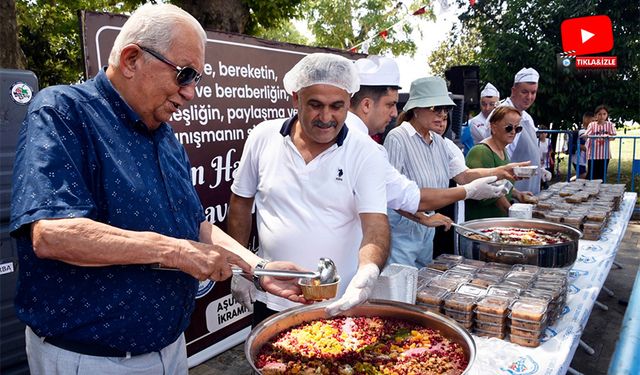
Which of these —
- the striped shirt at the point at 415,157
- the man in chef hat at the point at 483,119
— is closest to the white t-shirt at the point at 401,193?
the striped shirt at the point at 415,157

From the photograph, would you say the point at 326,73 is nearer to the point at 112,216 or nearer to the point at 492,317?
the point at 112,216

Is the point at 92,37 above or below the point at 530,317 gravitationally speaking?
above

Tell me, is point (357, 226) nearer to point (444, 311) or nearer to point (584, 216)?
point (444, 311)

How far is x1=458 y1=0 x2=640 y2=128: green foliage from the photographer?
33.9 feet

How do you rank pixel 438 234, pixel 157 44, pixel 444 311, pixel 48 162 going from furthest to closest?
1. pixel 438 234
2. pixel 444 311
3. pixel 157 44
4. pixel 48 162

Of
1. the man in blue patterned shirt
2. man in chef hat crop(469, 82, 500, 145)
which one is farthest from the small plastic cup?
man in chef hat crop(469, 82, 500, 145)

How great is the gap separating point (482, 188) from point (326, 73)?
141 centimetres

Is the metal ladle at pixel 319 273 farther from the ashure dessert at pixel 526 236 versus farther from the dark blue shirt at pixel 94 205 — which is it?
the ashure dessert at pixel 526 236

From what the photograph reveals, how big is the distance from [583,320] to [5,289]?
2.59 meters

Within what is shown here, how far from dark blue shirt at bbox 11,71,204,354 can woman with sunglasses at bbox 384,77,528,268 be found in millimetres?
1545

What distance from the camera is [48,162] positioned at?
1.10 meters

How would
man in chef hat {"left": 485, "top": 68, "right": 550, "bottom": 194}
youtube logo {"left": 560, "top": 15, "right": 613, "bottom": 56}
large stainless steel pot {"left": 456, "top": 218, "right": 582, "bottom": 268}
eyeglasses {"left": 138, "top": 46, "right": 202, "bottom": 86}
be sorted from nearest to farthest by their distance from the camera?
1. eyeglasses {"left": 138, "top": 46, "right": 202, "bottom": 86}
2. large stainless steel pot {"left": 456, "top": 218, "right": 582, "bottom": 268}
3. man in chef hat {"left": 485, "top": 68, "right": 550, "bottom": 194}
4. youtube logo {"left": 560, "top": 15, "right": 613, "bottom": 56}

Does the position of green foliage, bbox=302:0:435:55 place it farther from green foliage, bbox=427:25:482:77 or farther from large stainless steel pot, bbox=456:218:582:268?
large stainless steel pot, bbox=456:218:582:268

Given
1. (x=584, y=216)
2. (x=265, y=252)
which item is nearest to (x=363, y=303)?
(x=265, y=252)
